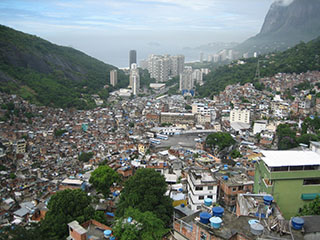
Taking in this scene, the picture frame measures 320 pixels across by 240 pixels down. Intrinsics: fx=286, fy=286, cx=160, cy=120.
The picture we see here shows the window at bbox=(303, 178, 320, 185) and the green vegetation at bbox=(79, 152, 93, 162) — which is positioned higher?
the window at bbox=(303, 178, 320, 185)

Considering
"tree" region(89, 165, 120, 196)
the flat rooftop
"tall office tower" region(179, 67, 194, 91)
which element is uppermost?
"tall office tower" region(179, 67, 194, 91)

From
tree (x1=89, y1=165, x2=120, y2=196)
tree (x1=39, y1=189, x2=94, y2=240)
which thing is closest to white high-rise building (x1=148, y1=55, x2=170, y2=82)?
tree (x1=89, y1=165, x2=120, y2=196)

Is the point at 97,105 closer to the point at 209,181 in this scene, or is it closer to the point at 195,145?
the point at 195,145

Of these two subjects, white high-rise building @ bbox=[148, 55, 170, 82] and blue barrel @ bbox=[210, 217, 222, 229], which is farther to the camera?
white high-rise building @ bbox=[148, 55, 170, 82]

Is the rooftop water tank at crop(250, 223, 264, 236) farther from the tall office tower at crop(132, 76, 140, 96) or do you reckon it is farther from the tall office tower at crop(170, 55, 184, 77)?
the tall office tower at crop(170, 55, 184, 77)

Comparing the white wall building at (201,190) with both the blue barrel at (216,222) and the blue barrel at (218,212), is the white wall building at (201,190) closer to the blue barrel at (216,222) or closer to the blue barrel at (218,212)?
the blue barrel at (218,212)

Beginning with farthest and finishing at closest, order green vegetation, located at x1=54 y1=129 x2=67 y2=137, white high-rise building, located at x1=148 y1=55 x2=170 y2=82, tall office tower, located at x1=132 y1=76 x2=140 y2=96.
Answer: white high-rise building, located at x1=148 y1=55 x2=170 y2=82 → tall office tower, located at x1=132 y1=76 x2=140 y2=96 → green vegetation, located at x1=54 y1=129 x2=67 y2=137
